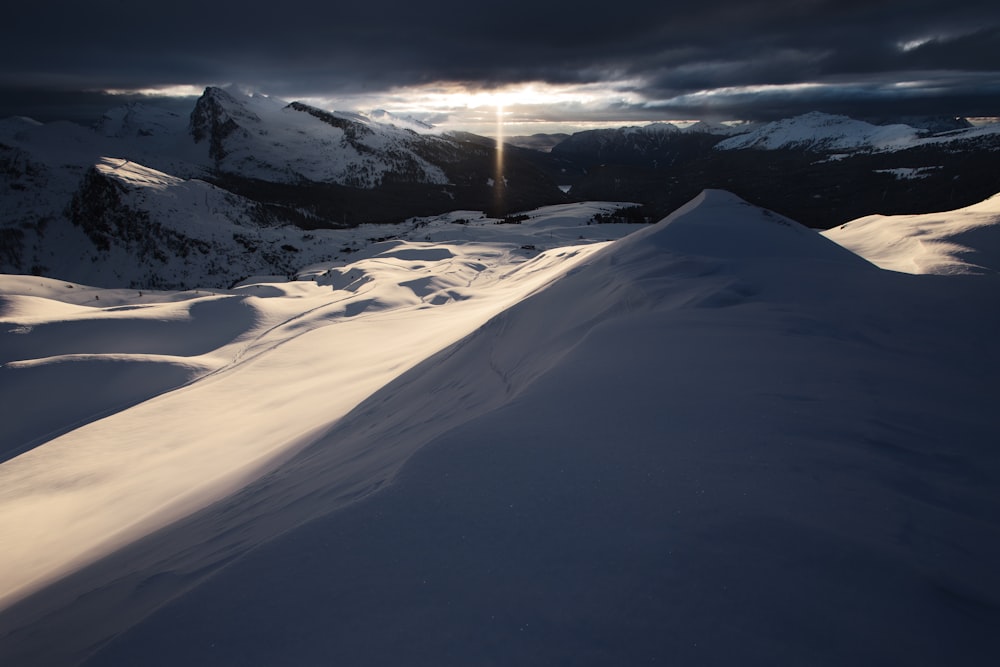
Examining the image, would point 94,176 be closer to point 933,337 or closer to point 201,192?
point 201,192

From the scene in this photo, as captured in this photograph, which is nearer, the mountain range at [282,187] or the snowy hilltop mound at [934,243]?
the snowy hilltop mound at [934,243]

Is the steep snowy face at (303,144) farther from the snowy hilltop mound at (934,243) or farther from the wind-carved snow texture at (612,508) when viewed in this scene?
the wind-carved snow texture at (612,508)

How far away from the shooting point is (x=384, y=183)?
438 feet

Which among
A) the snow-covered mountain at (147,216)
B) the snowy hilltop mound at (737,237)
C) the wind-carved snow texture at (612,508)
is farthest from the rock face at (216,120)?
the wind-carved snow texture at (612,508)

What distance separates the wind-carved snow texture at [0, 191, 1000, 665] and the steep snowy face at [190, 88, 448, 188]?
454 ft

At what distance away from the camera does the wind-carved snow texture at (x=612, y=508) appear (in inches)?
64.2

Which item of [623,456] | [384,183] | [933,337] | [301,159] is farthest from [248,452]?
[301,159]

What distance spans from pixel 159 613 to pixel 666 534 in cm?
221

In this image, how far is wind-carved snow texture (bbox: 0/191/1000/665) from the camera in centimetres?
163

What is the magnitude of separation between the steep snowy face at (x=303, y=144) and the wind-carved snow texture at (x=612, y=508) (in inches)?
5444

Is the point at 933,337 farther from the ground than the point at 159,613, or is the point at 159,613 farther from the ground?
the point at 933,337

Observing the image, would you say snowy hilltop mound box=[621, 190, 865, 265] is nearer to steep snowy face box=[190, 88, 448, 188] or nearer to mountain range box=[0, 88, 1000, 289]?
mountain range box=[0, 88, 1000, 289]

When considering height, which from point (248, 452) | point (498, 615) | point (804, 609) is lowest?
point (248, 452)

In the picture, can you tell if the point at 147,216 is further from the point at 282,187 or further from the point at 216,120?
the point at 216,120
